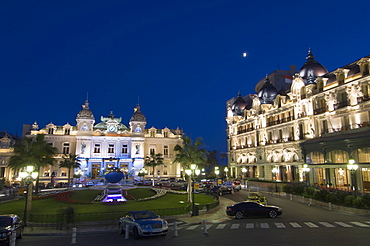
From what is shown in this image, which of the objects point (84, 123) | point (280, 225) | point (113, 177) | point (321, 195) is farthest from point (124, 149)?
point (280, 225)

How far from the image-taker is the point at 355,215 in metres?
22.1

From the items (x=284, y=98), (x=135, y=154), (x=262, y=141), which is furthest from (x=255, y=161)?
(x=135, y=154)

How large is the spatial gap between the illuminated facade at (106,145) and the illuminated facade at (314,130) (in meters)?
24.6

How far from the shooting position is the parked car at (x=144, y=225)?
14.6 meters

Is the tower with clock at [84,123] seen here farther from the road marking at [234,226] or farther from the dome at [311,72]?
the road marking at [234,226]

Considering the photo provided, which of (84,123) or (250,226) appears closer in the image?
(250,226)

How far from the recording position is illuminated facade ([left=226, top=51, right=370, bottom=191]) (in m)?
36.0

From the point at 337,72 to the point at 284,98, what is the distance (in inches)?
527

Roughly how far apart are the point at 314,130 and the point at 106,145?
51823 millimetres

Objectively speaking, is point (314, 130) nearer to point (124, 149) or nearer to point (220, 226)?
point (220, 226)

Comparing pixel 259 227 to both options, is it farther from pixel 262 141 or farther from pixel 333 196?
pixel 262 141

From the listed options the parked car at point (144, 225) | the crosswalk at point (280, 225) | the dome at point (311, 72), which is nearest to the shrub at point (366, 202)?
the crosswalk at point (280, 225)

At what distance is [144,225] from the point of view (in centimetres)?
1476

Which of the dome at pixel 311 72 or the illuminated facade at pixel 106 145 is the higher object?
→ the dome at pixel 311 72
